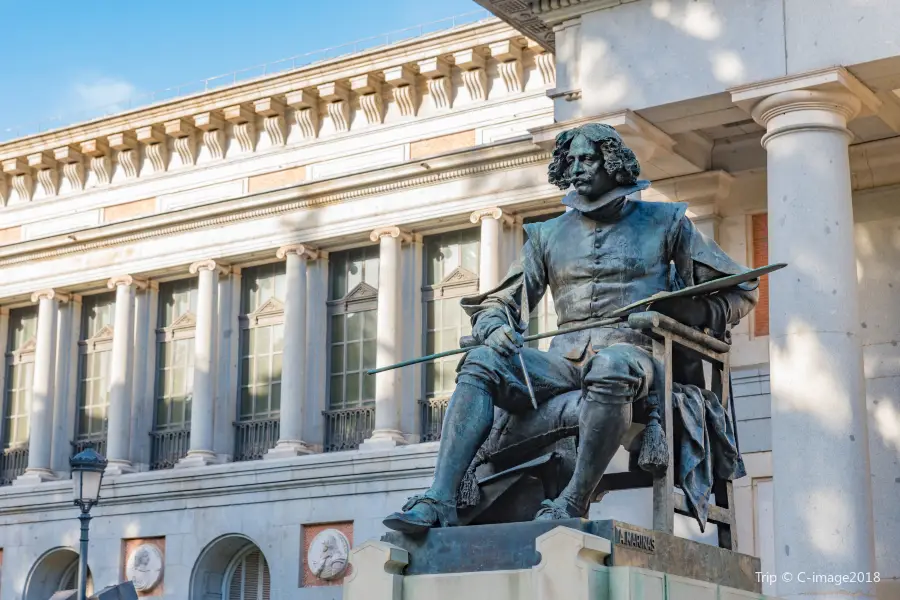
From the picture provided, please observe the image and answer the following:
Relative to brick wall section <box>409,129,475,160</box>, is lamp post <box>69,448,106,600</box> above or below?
below

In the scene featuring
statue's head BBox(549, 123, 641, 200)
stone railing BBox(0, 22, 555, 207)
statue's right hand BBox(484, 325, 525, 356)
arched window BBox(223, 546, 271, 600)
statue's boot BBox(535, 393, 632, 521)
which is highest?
stone railing BBox(0, 22, 555, 207)

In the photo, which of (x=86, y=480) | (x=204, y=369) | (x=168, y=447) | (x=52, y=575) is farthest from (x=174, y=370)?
(x=86, y=480)

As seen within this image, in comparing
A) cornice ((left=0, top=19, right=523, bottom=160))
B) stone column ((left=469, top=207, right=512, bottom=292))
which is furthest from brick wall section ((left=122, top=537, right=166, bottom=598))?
stone column ((left=469, top=207, right=512, bottom=292))

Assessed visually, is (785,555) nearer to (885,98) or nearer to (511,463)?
(885,98)

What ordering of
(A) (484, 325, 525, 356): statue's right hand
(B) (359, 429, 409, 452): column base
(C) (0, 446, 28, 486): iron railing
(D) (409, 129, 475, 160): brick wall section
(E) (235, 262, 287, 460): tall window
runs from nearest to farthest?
(A) (484, 325, 525, 356): statue's right hand < (B) (359, 429, 409, 452): column base < (D) (409, 129, 475, 160): brick wall section < (E) (235, 262, 287, 460): tall window < (C) (0, 446, 28, 486): iron railing

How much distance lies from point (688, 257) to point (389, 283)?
17896mm

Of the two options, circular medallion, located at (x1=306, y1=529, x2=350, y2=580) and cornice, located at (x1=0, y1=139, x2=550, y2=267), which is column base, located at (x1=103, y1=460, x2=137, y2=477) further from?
circular medallion, located at (x1=306, y1=529, x2=350, y2=580)

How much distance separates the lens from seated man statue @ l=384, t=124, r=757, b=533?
21.7 feet

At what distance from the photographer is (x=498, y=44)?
25.0 meters

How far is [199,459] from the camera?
1050 inches

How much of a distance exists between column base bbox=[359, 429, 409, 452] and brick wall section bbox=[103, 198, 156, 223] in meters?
6.64

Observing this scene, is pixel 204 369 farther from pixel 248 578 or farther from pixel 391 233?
pixel 391 233

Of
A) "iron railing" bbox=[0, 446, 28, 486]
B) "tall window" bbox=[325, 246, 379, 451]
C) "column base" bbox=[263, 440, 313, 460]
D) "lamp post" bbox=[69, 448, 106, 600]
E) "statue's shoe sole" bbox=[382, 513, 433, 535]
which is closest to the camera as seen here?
"statue's shoe sole" bbox=[382, 513, 433, 535]

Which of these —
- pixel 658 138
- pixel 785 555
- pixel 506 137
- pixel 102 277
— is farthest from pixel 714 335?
pixel 102 277
